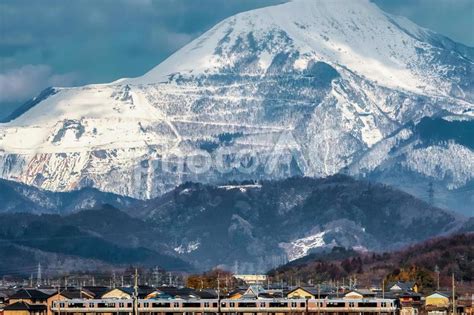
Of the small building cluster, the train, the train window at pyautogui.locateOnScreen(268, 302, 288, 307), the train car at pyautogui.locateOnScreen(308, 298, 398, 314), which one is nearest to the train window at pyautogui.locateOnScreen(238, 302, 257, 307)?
the train

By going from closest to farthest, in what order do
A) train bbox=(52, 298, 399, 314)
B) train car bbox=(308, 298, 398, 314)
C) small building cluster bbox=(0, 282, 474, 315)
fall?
train car bbox=(308, 298, 398, 314) → train bbox=(52, 298, 399, 314) → small building cluster bbox=(0, 282, 474, 315)

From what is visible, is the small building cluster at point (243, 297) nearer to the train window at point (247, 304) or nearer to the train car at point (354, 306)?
the train car at point (354, 306)

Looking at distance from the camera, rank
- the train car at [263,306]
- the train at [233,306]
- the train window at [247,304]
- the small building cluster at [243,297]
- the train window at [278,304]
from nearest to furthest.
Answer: the train at [233,306] < the train car at [263,306] < the train window at [278,304] < the train window at [247,304] < the small building cluster at [243,297]

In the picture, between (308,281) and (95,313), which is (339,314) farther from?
(308,281)

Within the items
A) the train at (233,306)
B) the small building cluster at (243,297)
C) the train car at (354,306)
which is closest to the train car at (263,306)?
the train at (233,306)

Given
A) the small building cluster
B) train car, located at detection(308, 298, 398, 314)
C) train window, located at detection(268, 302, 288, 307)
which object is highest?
the small building cluster

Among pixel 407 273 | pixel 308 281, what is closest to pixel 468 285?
pixel 407 273

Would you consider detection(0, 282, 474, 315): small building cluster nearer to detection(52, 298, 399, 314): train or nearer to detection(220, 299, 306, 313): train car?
detection(52, 298, 399, 314): train

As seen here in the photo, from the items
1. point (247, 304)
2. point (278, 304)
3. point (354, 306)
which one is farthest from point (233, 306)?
point (354, 306)
